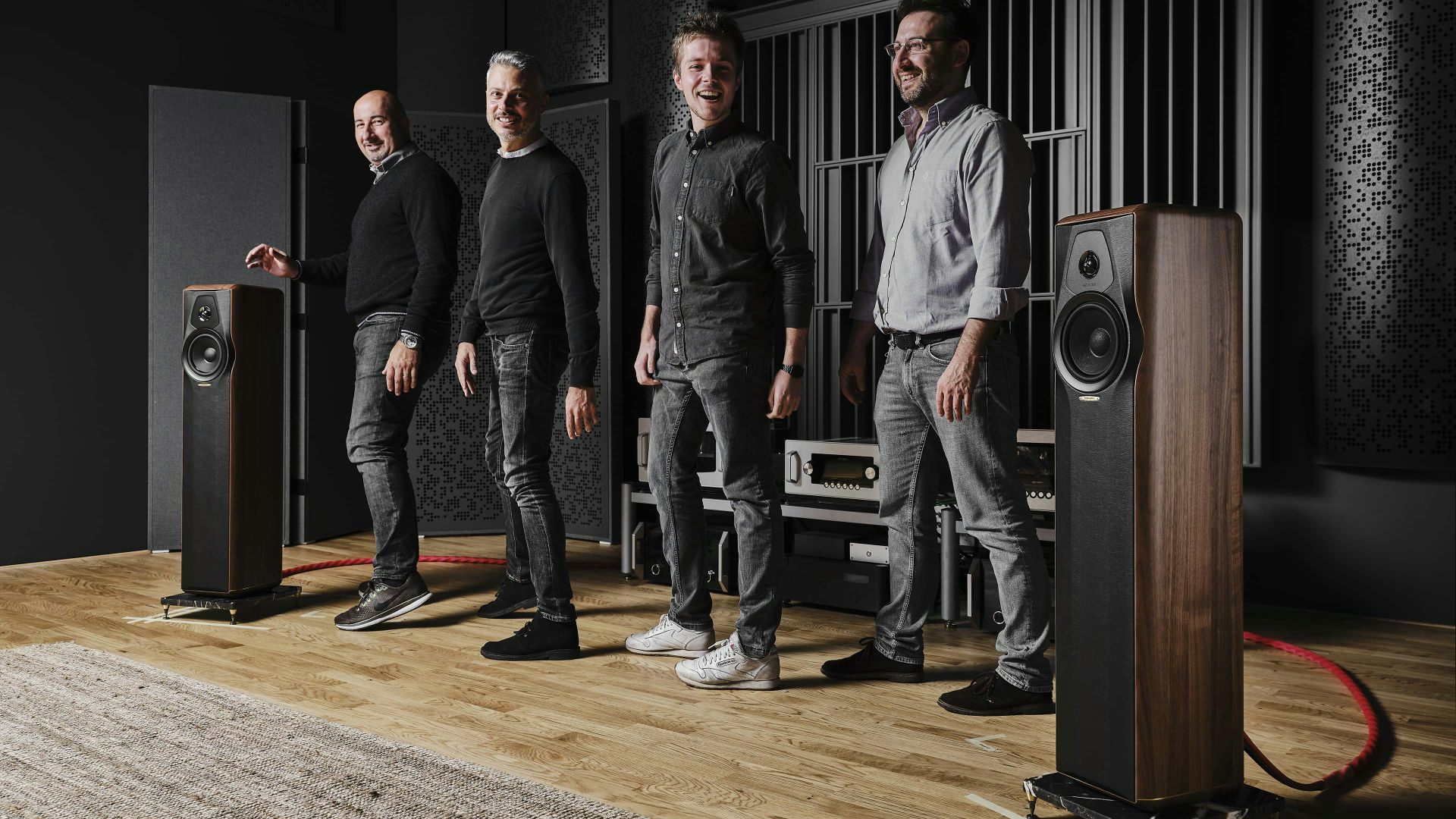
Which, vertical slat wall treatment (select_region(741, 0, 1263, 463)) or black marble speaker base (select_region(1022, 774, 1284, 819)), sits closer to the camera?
black marble speaker base (select_region(1022, 774, 1284, 819))

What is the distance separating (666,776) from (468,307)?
1.35 metres

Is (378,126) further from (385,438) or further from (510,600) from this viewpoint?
(510,600)

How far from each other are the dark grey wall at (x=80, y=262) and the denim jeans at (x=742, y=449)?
2574 millimetres

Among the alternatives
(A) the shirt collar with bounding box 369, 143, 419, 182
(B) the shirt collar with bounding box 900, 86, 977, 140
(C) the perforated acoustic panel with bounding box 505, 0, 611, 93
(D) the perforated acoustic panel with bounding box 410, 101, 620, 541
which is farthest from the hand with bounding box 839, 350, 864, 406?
(C) the perforated acoustic panel with bounding box 505, 0, 611, 93

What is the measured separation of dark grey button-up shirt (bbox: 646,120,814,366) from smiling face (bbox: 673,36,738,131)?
34 millimetres

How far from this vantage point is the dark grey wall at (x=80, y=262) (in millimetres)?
3836

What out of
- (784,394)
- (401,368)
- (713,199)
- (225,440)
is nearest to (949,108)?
(713,199)

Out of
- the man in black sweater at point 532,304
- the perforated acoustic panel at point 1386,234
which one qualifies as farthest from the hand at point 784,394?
the perforated acoustic panel at point 1386,234

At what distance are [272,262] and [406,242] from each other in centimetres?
39

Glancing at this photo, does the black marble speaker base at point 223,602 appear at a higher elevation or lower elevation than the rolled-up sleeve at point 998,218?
lower

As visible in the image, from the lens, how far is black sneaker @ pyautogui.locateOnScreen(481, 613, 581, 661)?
251 cm

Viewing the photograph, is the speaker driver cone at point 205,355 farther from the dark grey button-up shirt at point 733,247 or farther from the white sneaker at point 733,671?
the white sneaker at point 733,671

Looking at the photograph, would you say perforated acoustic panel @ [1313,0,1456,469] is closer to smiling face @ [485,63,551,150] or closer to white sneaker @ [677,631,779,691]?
white sneaker @ [677,631,779,691]

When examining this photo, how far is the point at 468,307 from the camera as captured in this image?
2.70 metres
